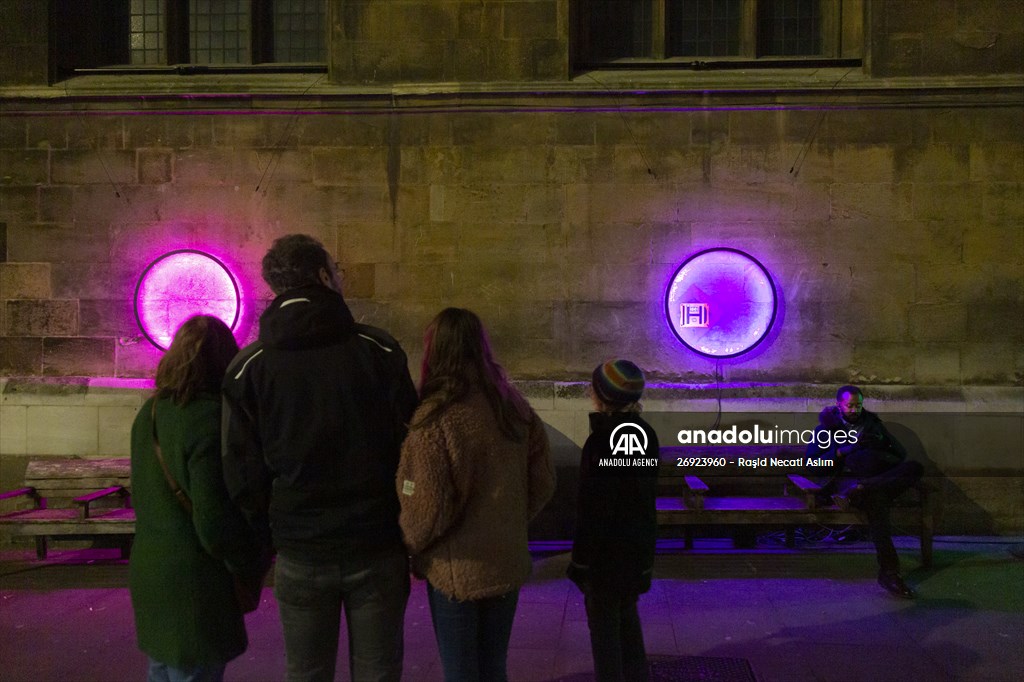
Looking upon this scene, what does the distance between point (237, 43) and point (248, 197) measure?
1809 mm

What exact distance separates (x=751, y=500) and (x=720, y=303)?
1815 mm

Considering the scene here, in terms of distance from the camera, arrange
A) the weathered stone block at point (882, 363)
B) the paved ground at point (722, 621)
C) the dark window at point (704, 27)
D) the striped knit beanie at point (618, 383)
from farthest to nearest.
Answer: the dark window at point (704, 27) → the weathered stone block at point (882, 363) → the paved ground at point (722, 621) → the striped knit beanie at point (618, 383)

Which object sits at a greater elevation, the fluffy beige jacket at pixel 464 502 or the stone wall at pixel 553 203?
the stone wall at pixel 553 203

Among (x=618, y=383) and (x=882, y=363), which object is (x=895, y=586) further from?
(x=618, y=383)

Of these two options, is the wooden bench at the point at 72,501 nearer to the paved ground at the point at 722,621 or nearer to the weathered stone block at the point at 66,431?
the weathered stone block at the point at 66,431

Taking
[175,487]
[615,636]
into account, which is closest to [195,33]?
[175,487]

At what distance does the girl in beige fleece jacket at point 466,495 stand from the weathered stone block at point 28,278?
651 cm

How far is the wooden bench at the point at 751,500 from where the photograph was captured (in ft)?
22.3

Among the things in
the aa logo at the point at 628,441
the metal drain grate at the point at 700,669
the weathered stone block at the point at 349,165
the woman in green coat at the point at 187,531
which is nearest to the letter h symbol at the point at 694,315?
the weathered stone block at the point at 349,165

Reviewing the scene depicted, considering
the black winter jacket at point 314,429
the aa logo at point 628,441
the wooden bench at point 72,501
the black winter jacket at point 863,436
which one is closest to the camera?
the black winter jacket at point 314,429

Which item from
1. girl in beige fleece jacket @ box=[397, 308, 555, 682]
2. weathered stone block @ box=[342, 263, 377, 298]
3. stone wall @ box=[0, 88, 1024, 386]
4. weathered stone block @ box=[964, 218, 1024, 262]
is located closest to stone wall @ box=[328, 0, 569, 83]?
stone wall @ box=[0, 88, 1024, 386]

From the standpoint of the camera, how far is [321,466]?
2.95 meters

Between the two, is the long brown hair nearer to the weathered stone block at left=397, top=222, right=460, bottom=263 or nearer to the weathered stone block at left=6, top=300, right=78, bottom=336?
the weathered stone block at left=397, top=222, right=460, bottom=263

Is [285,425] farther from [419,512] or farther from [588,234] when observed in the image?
[588,234]
